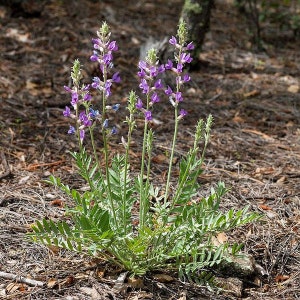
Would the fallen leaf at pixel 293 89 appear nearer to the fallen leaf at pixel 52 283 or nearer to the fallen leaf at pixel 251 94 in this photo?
the fallen leaf at pixel 251 94

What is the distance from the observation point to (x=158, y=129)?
15.2 ft

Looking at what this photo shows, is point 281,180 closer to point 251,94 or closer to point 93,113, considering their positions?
point 251,94

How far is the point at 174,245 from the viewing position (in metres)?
2.88

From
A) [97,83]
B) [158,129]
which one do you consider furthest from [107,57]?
[158,129]

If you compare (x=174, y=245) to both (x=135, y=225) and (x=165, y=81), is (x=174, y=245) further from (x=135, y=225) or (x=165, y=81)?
(x=165, y=81)

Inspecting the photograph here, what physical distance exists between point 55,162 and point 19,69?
181 centimetres

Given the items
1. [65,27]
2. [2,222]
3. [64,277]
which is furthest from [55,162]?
[65,27]

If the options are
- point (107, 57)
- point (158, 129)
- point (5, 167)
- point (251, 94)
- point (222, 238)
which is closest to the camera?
point (107, 57)

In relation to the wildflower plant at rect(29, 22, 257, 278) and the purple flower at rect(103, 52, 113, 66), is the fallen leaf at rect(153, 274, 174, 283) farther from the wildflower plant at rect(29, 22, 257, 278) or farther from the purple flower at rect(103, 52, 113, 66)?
the purple flower at rect(103, 52, 113, 66)

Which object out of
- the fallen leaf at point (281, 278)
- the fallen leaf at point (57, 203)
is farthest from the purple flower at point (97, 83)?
the fallen leaf at point (281, 278)

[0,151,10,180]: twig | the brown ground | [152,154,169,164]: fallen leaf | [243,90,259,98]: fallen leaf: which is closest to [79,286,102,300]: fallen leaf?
the brown ground

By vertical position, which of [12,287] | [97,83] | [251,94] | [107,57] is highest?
[107,57]

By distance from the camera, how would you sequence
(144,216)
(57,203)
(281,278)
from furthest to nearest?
(57,203) < (281,278) < (144,216)

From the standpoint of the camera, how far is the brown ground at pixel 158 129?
292cm
